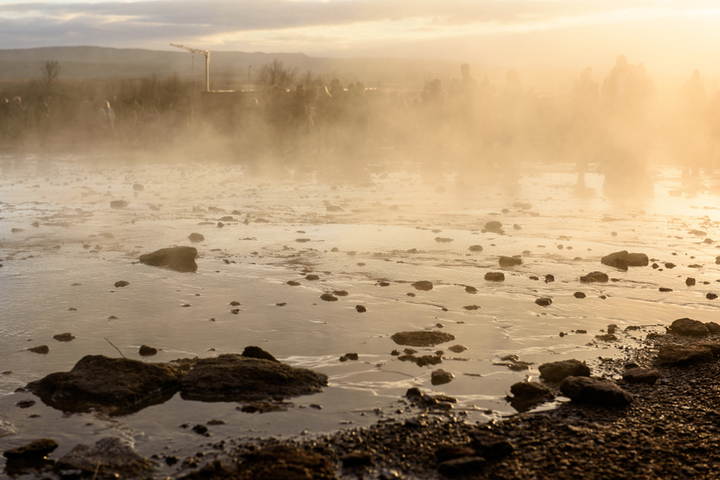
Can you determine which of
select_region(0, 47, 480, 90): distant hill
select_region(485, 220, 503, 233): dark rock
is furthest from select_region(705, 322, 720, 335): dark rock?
select_region(0, 47, 480, 90): distant hill

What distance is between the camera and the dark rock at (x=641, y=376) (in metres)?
4.15

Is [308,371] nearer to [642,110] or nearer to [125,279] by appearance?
[125,279]

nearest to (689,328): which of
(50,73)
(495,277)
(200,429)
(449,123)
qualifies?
(495,277)

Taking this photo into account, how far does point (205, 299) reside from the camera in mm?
5941

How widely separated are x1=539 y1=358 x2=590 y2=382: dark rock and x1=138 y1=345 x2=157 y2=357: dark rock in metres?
2.53

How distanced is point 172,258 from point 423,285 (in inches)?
108

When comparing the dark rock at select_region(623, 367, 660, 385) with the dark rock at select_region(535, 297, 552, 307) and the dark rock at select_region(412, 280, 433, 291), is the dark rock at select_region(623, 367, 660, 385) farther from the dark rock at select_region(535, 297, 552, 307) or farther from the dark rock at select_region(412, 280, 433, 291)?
the dark rock at select_region(412, 280, 433, 291)

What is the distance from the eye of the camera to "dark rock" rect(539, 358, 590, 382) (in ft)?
13.6

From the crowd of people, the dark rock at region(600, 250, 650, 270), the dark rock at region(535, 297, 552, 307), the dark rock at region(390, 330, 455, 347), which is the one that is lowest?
the dark rock at region(390, 330, 455, 347)

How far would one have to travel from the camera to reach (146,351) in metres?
4.58

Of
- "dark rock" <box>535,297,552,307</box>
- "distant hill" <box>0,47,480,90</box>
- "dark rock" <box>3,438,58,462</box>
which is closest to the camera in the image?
"dark rock" <box>3,438,58,462</box>

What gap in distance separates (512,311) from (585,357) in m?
1.07

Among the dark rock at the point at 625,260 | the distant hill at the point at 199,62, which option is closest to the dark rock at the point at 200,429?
the dark rock at the point at 625,260

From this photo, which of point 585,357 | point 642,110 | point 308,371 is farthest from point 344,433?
point 642,110
